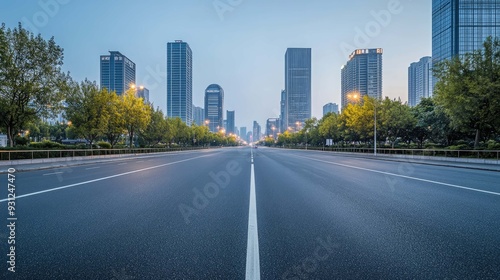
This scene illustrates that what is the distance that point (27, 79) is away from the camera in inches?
1184

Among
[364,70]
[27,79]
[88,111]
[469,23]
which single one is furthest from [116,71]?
[469,23]

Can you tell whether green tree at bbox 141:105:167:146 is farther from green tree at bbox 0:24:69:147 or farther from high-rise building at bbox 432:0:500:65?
high-rise building at bbox 432:0:500:65

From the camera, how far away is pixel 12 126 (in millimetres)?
30234

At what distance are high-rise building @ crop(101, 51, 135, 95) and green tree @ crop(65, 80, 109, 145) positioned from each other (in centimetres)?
6040

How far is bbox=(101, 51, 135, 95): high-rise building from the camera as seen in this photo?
307 ft

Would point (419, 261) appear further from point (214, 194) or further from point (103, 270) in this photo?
point (214, 194)

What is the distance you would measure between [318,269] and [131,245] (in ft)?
8.92

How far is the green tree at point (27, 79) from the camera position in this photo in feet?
92.8

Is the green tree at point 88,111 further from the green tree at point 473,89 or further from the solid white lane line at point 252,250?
the green tree at point 473,89

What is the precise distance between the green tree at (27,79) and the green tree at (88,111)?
2862mm

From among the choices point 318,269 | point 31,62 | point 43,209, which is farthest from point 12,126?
point 318,269

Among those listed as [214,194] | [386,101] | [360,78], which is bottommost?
[214,194]

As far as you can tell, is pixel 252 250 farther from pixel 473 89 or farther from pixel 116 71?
pixel 116 71

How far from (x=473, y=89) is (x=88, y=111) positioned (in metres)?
44.5
